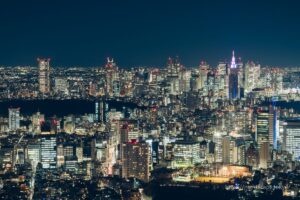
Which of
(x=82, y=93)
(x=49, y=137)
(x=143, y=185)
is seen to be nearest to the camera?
(x=143, y=185)

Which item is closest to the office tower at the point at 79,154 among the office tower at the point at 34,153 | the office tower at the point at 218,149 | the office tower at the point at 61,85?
the office tower at the point at 34,153

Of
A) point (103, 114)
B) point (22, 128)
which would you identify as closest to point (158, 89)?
point (103, 114)

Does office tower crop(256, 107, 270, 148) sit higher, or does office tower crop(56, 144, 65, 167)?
office tower crop(256, 107, 270, 148)

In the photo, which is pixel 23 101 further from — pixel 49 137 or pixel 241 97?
pixel 241 97

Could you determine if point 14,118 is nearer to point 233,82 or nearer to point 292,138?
point 292,138

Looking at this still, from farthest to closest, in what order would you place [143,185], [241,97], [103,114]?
[241,97] → [103,114] → [143,185]

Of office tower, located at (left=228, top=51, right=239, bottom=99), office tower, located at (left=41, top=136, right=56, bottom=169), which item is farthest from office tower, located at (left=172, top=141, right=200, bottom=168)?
office tower, located at (left=228, top=51, right=239, bottom=99)

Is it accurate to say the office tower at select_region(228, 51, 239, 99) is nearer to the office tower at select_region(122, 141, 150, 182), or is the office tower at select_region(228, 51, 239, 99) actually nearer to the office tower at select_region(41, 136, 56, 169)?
the office tower at select_region(41, 136, 56, 169)
